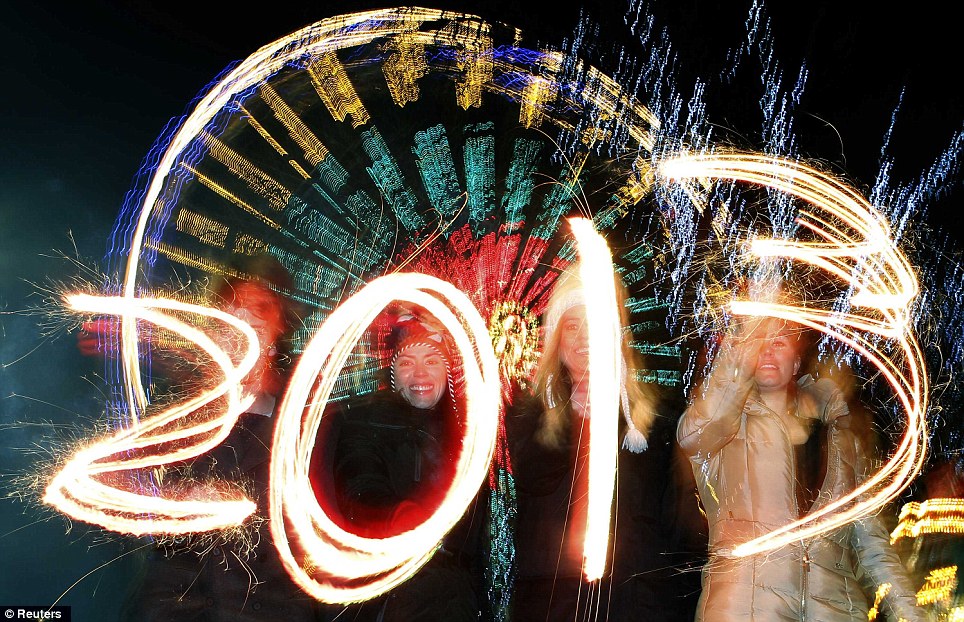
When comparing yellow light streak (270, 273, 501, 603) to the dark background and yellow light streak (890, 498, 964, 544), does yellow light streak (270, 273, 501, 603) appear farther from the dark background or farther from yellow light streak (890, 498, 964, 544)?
yellow light streak (890, 498, 964, 544)

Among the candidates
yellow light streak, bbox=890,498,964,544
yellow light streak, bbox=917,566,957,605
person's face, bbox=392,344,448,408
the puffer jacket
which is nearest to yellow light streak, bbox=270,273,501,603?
person's face, bbox=392,344,448,408

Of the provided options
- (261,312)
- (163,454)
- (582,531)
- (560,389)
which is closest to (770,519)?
(582,531)

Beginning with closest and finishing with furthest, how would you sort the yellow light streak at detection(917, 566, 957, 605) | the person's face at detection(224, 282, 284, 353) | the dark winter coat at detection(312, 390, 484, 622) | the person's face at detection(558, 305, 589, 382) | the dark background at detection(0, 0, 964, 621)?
1. the dark winter coat at detection(312, 390, 484, 622)
2. the person's face at detection(558, 305, 589, 382)
3. the yellow light streak at detection(917, 566, 957, 605)
4. the person's face at detection(224, 282, 284, 353)
5. the dark background at detection(0, 0, 964, 621)

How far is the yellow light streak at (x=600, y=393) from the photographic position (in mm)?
2703

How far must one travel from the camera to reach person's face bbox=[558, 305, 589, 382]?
3020 mm

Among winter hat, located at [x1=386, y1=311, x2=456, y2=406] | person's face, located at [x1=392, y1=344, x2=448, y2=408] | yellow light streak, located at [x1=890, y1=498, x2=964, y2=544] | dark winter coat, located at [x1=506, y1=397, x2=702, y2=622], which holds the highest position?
winter hat, located at [x1=386, y1=311, x2=456, y2=406]

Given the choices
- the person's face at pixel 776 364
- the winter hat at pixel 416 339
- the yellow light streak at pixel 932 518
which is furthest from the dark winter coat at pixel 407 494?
the yellow light streak at pixel 932 518

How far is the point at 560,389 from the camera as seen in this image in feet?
9.91

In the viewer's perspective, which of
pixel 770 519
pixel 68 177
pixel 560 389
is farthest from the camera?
pixel 68 177

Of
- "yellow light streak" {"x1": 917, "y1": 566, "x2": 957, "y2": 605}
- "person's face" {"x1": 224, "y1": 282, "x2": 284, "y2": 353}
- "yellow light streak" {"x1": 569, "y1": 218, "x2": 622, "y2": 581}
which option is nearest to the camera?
"yellow light streak" {"x1": 569, "y1": 218, "x2": 622, "y2": 581}

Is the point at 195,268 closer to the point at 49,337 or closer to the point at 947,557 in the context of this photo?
the point at 49,337

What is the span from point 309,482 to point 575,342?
4.21 feet

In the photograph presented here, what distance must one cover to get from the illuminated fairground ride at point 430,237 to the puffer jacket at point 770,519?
9 cm

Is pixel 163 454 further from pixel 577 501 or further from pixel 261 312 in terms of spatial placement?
pixel 577 501
